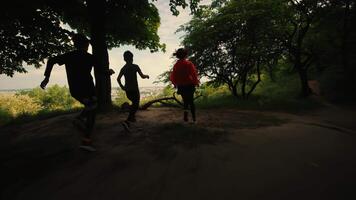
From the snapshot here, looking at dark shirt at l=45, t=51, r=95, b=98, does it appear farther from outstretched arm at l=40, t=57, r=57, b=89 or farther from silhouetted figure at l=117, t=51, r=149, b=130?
silhouetted figure at l=117, t=51, r=149, b=130

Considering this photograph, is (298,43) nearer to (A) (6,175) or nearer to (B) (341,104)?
(B) (341,104)

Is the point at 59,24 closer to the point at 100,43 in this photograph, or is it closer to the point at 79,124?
the point at 100,43

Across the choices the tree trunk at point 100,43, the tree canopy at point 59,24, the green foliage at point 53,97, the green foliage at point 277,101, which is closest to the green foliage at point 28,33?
the tree canopy at point 59,24

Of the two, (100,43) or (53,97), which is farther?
(53,97)

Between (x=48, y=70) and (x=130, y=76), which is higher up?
(x=48, y=70)

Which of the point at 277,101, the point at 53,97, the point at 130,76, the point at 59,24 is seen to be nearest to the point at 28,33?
the point at 59,24

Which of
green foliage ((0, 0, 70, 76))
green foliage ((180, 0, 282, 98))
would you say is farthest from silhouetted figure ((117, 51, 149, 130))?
green foliage ((180, 0, 282, 98))

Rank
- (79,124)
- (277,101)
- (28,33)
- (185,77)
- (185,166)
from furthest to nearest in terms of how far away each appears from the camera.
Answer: (277,101) < (28,33) < (185,77) < (79,124) < (185,166)

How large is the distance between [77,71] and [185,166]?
2618mm

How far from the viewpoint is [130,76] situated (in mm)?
5965

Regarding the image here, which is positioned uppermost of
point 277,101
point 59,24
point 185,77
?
point 59,24

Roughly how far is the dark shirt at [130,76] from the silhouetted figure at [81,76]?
51.0 inches

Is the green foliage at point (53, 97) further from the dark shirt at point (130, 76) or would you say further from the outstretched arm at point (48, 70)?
the outstretched arm at point (48, 70)

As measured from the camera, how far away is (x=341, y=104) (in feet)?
40.8
